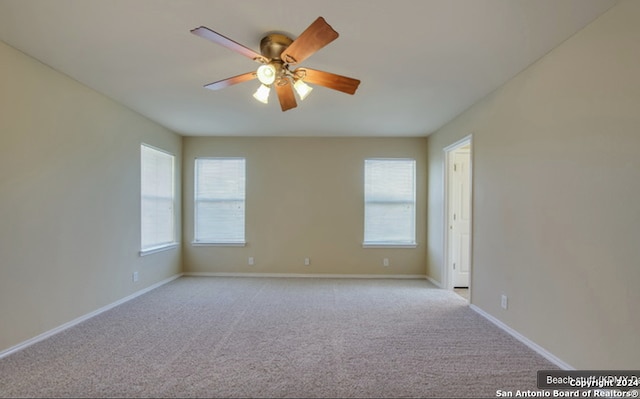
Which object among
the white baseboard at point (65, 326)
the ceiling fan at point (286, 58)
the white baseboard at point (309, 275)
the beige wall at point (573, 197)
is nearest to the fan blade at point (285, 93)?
the ceiling fan at point (286, 58)

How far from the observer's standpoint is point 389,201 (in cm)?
529

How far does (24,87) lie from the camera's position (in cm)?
251

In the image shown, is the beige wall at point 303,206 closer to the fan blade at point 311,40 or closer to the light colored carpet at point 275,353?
the light colored carpet at point 275,353

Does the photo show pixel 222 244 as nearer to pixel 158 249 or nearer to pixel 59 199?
pixel 158 249

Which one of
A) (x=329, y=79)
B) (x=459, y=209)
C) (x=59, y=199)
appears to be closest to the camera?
(x=329, y=79)

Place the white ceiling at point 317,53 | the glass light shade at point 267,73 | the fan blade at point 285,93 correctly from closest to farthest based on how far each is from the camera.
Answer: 1. the white ceiling at point 317,53
2. the glass light shade at point 267,73
3. the fan blade at point 285,93

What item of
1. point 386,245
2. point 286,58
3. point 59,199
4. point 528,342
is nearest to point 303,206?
point 386,245

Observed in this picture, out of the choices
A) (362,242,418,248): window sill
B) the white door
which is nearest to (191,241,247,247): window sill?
(362,242,418,248): window sill

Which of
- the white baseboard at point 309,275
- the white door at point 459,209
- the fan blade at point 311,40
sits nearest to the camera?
the fan blade at point 311,40

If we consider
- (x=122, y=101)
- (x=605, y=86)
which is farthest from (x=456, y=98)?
(x=122, y=101)

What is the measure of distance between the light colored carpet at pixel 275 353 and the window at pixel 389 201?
1.58m

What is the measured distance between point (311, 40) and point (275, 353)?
91.0 inches

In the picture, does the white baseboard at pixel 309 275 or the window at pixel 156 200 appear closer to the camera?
the window at pixel 156 200

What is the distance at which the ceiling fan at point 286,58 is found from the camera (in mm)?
1767
